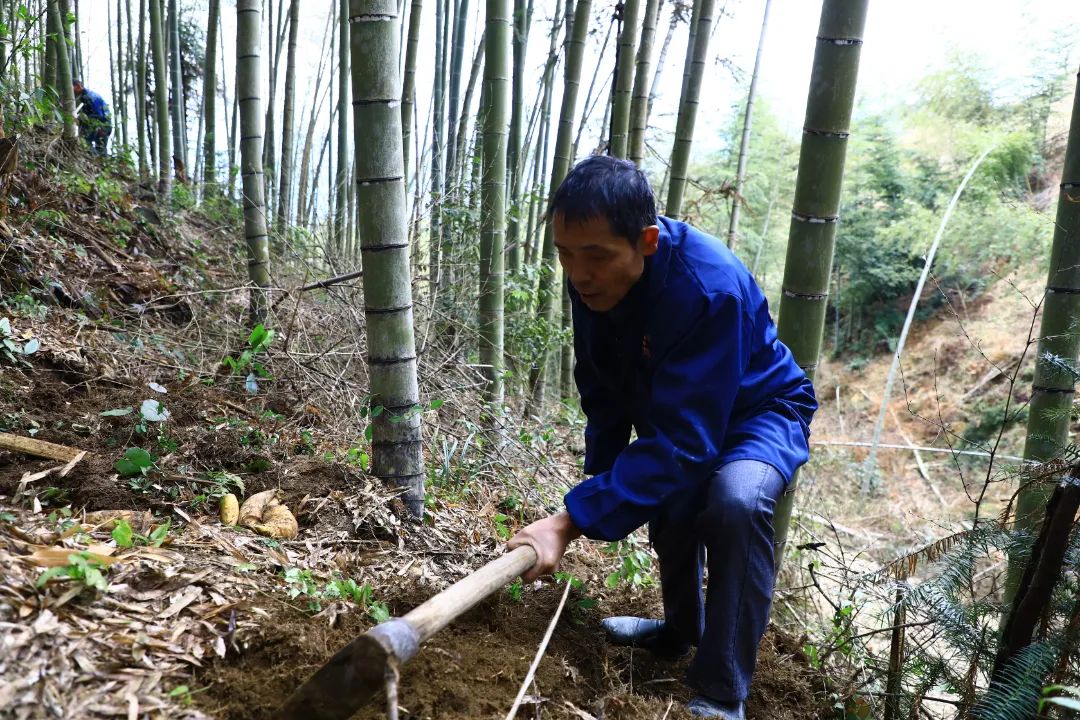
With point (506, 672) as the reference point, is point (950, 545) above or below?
above

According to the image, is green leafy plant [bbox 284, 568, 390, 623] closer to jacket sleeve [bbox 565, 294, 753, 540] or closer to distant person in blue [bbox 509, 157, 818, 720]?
distant person in blue [bbox 509, 157, 818, 720]

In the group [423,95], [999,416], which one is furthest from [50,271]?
[999,416]

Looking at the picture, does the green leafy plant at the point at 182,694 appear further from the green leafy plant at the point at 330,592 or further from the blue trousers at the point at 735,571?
the blue trousers at the point at 735,571

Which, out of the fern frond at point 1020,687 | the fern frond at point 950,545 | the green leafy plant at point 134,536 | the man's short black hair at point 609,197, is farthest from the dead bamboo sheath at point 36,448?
the fern frond at point 1020,687

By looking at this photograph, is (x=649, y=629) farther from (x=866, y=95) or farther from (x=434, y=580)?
(x=866, y=95)

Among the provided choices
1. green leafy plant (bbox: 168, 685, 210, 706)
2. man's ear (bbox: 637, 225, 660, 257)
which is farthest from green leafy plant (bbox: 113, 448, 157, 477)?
man's ear (bbox: 637, 225, 660, 257)

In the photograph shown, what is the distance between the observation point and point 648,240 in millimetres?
1815

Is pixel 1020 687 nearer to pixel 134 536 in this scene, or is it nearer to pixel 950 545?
pixel 950 545

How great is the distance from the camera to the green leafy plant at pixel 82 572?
5.05 feet

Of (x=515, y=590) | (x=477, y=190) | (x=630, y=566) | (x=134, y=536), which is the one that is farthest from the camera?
(x=477, y=190)

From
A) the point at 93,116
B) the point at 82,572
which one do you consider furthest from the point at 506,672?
the point at 93,116

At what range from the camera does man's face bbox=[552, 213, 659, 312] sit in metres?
1.74

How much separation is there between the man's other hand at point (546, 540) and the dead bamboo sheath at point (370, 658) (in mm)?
239

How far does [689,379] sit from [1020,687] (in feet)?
3.29
